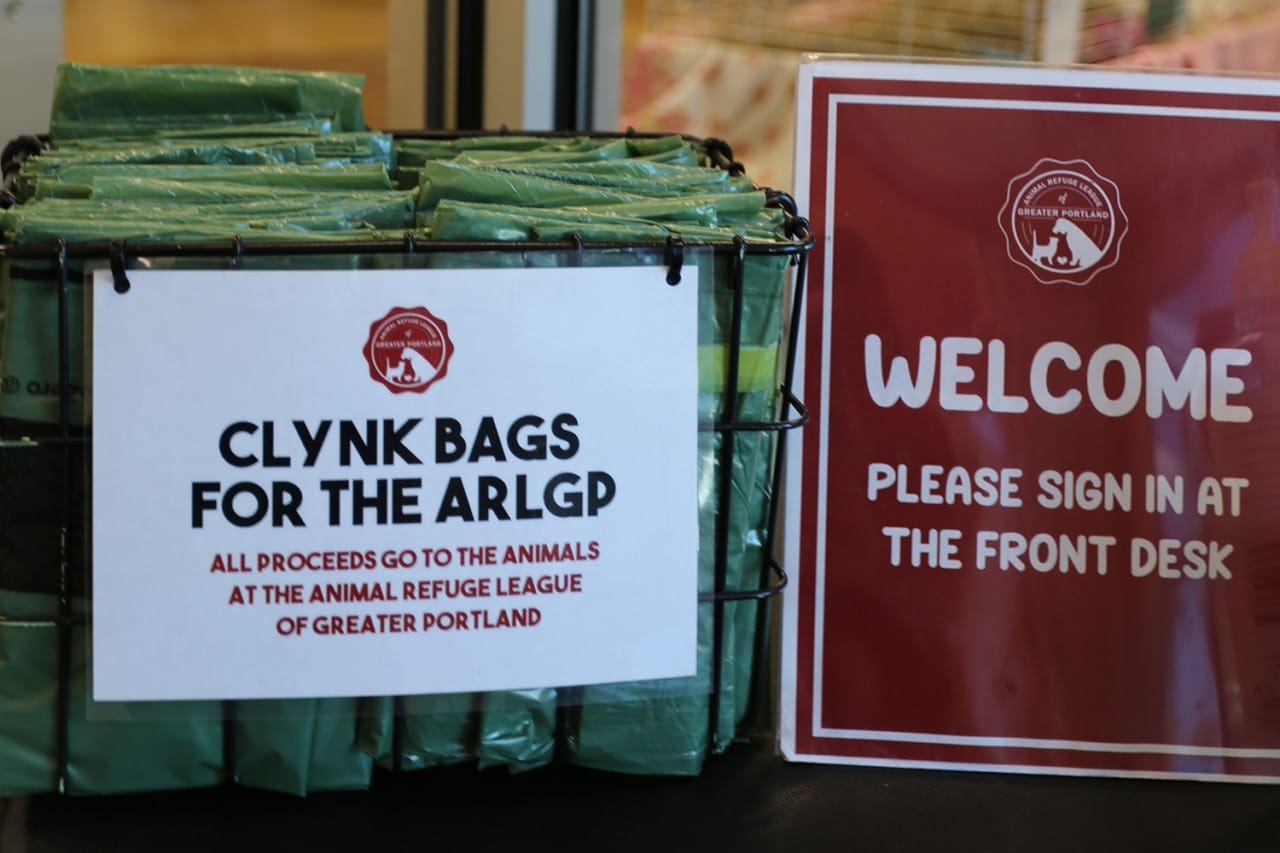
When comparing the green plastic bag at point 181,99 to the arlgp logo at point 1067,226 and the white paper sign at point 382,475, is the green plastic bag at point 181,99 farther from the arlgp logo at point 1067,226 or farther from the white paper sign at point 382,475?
the arlgp logo at point 1067,226

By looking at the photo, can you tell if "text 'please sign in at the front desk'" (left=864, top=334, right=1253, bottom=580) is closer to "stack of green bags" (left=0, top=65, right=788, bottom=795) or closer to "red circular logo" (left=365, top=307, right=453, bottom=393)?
"stack of green bags" (left=0, top=65, right=788, bottom=795)

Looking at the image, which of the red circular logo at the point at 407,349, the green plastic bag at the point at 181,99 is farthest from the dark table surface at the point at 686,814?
the green plastic bag at the point at 181,99

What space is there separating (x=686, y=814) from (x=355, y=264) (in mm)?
315

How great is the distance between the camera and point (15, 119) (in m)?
1.02

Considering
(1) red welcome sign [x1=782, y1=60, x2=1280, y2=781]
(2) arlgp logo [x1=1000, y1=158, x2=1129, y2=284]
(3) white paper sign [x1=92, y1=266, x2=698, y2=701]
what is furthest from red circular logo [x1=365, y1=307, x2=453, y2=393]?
(2) arlgp logo [x1=1000, y1=158, x2=1129, y2=284]

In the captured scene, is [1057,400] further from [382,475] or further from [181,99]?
[181,99]

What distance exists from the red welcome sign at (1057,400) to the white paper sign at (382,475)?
4.8 inches

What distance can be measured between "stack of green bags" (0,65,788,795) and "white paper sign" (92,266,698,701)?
Result: 0.06 feet

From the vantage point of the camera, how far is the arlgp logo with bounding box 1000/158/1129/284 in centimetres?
66

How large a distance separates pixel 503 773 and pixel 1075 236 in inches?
16.4

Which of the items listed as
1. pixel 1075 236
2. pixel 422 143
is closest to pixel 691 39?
pixel 422 143

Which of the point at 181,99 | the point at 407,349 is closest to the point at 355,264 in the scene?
the point at 407,349

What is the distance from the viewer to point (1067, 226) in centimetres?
66

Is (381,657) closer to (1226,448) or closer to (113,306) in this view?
(113,306)
